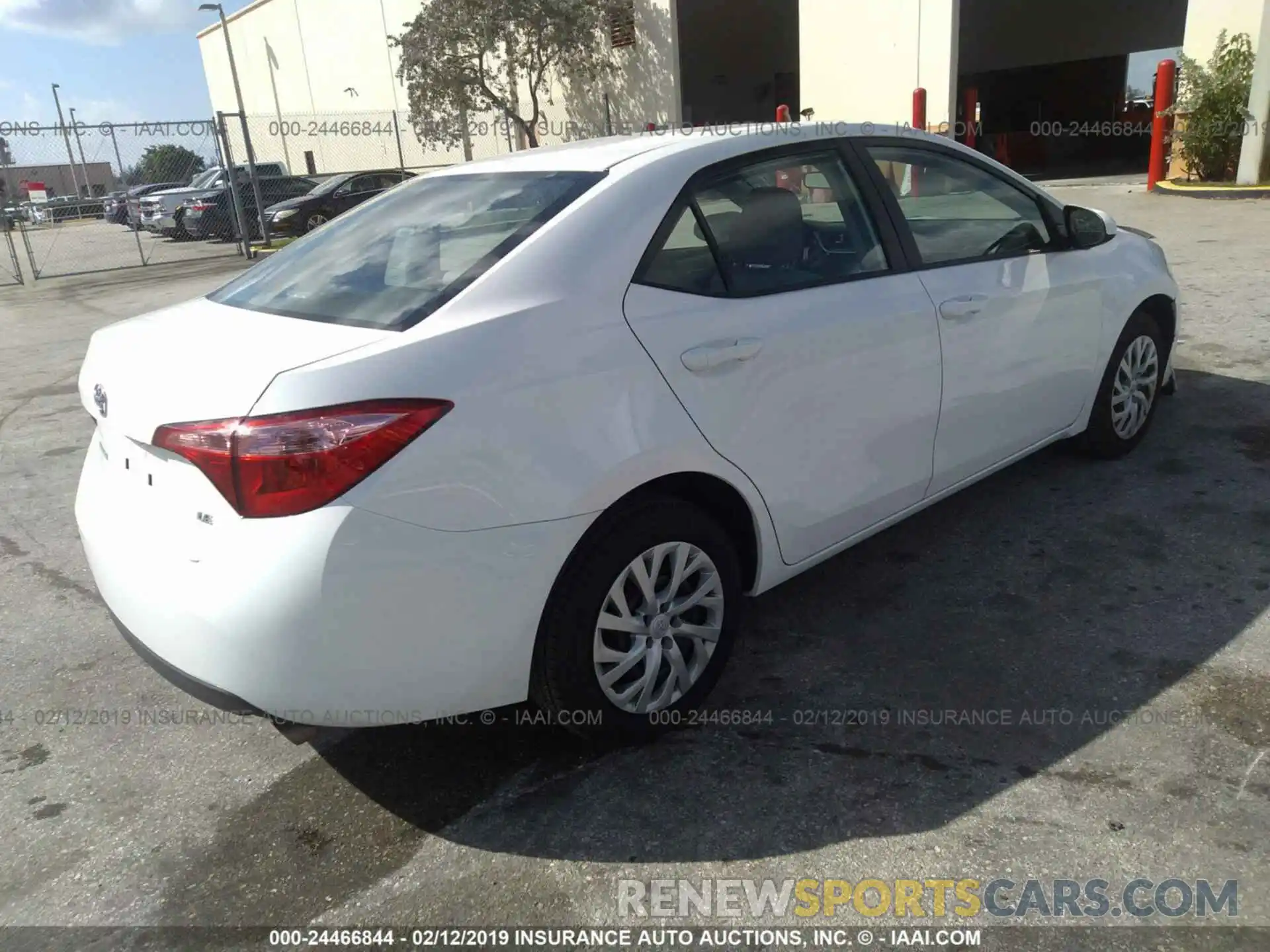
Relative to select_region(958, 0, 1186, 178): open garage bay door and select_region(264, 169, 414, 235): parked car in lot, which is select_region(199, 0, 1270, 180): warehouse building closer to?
select_region(958, 0, 1186, 178): open garage bay door

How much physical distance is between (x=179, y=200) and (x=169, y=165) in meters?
4.44

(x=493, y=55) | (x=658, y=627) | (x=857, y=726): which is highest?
(x=493, y=55)

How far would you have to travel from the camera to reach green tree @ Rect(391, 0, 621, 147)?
24.0m

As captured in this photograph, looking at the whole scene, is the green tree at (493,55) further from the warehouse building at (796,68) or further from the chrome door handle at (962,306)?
the chrome door handle at (962,306)

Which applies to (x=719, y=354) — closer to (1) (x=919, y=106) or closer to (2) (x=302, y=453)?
(2) (x=302, y=453)

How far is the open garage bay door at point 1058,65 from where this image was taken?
29250 millimetres

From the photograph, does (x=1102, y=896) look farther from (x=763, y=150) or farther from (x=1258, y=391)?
(x=1258, y=391)

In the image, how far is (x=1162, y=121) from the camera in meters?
15.0

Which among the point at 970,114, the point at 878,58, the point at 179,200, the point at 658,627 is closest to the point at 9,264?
the point at 179,200

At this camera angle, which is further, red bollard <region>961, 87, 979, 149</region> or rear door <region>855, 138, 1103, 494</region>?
red bollard <region>961, 87, 979, 149</region>

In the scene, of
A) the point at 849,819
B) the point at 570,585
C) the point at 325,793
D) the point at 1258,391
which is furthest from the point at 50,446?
the point at 1258,391

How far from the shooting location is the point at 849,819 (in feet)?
7.95

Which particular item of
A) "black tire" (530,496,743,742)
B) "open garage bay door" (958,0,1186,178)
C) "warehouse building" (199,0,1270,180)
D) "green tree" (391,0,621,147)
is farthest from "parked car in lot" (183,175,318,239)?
"black tire" (530,496,743,742)

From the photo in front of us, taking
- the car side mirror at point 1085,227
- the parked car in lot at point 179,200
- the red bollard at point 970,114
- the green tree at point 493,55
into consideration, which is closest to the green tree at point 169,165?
the parked car in lot at point 179,200
